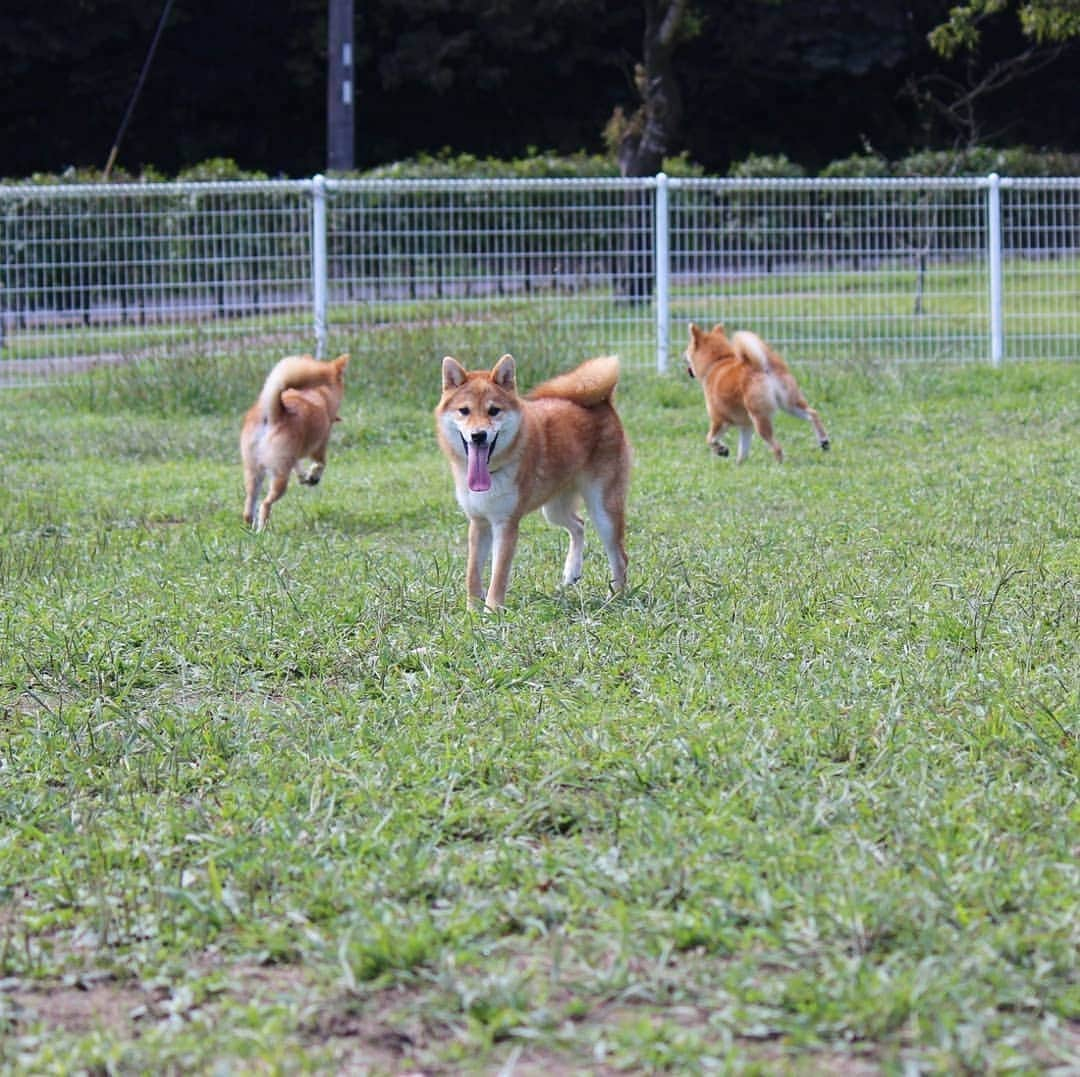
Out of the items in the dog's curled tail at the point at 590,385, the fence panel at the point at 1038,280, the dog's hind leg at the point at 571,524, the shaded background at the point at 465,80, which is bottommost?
the dog's hind leg at the point at 571,524

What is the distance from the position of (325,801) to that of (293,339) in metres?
9.82

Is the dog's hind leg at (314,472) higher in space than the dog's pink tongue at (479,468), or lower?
lower

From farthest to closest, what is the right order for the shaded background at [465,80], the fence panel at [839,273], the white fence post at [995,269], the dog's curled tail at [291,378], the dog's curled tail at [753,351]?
the shaded background at [465,80] → the white fence post at [995,269] → the fence panel at [839,273] → the dog's curled tail at [753,351] → the dog's curled tail at [291,378]

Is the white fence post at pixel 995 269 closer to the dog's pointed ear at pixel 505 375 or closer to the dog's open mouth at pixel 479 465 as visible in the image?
the dog's pointed ear at pixel 505 375

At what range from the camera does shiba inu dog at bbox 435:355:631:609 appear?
6324 mm

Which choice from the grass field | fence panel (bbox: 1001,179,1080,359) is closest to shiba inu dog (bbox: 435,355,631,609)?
the grass field

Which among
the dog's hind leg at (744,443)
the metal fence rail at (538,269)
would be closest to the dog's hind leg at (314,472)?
the dog's hind leg at (744,443)

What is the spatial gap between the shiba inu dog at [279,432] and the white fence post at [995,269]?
7.33m

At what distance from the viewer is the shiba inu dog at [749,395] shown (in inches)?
416

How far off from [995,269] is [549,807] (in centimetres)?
1164

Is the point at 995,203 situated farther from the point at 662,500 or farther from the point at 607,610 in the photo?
the point at 607,610

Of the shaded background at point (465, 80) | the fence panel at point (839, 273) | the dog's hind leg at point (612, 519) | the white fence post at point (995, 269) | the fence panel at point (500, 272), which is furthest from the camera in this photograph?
the shaded background at point (465, 80)

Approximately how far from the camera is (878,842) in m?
3.68

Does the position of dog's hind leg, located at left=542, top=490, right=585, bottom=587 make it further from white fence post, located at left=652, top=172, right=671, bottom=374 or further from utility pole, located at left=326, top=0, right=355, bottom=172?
utility pole, located at left=326, top=0, right=355, bottom=172
